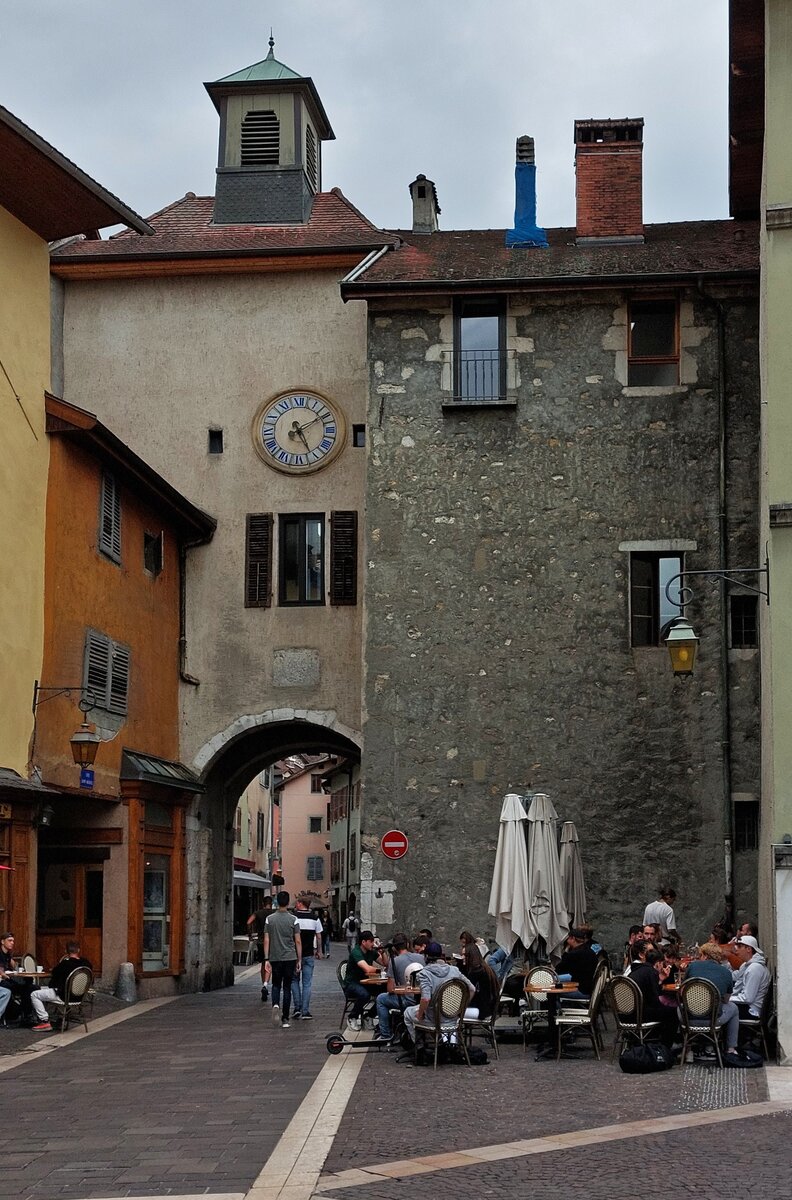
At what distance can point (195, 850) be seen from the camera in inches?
1029

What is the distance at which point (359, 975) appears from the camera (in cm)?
1841

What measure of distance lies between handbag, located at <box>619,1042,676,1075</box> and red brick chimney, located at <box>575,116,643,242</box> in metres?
14.7

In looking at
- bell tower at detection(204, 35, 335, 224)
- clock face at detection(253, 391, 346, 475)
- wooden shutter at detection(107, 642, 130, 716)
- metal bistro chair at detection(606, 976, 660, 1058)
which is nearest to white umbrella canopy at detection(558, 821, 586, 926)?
metal bistro chair at detection(606, 976, 660, 1058)

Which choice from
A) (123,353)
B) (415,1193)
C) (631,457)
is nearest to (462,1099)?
(415,1193)

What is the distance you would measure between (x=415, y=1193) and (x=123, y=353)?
19627mm

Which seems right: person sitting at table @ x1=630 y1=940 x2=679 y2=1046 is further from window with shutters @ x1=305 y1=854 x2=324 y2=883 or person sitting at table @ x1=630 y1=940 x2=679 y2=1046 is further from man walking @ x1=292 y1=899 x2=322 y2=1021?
window with shutters @ x1=305 y1=854 x2=324 y2=883

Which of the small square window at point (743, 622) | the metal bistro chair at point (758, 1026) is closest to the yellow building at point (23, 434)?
the metal bistro chair at point (758, 1026)

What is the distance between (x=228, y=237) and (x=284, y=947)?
41.9ft

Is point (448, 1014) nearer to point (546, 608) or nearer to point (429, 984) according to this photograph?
point (429, 984)

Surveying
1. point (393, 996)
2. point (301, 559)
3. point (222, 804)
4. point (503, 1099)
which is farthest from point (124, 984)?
point (503, 1099)

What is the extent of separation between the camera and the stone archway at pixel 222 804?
2566 centimetres

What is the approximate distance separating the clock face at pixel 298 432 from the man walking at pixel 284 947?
8.61 meters

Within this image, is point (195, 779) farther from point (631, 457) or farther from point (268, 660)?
point (631, 457)

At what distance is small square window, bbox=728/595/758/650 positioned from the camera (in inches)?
908
